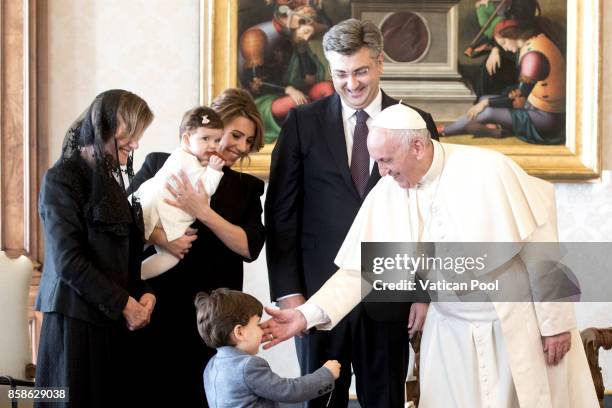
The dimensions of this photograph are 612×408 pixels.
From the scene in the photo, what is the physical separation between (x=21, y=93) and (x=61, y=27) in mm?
483

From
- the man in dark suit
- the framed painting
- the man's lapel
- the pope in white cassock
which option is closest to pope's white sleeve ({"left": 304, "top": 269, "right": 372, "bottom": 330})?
the pope in white cassock

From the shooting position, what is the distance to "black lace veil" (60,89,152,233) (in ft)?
10.2

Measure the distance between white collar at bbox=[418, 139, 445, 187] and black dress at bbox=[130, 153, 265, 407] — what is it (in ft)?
2.37

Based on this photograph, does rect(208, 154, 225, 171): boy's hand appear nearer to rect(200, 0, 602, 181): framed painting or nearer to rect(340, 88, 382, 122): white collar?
rect(340, 88, 382, 122): white collar

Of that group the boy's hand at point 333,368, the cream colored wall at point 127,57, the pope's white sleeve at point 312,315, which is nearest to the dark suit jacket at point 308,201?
the pope's white sleeve at point 312,315

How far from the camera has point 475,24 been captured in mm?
5457

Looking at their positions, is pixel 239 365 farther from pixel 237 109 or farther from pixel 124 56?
pixel 124 56

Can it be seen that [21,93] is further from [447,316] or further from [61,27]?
[447,316]

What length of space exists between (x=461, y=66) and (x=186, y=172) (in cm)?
254

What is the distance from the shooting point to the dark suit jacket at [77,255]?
9.96ft

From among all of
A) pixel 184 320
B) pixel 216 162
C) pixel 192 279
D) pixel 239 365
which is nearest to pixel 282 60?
pixel 216 162

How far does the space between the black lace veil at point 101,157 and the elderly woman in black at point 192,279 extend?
0.31 meters

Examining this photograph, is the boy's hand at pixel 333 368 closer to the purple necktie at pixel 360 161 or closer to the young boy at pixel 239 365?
the young boy at pixel 239 365

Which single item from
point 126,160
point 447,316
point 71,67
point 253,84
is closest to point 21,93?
point 71,67
